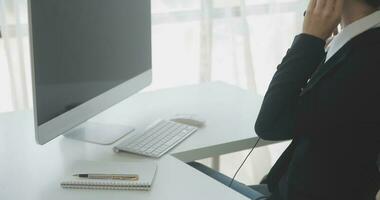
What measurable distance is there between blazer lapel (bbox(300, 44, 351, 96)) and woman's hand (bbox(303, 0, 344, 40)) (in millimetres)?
102

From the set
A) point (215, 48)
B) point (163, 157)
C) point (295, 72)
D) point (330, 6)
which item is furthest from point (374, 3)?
point (215, 48)

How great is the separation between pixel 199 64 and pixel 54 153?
49.2 inches

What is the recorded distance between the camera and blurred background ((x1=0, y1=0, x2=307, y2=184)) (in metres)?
2.11

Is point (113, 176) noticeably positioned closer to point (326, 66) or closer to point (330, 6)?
point (326, 66)

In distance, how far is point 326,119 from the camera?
1.14 meters

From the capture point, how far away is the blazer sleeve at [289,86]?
122cm

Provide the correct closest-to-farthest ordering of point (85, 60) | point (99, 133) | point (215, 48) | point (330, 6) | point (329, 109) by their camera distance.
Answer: point (329, 109)
point (330, 6)
point (85, 60)
point (99, 133)
point (215, 48)

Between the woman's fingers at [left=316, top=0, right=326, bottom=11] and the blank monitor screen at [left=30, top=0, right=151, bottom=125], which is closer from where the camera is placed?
the blank monitor screen at [left=30, top=0, right=151, bottom=125]

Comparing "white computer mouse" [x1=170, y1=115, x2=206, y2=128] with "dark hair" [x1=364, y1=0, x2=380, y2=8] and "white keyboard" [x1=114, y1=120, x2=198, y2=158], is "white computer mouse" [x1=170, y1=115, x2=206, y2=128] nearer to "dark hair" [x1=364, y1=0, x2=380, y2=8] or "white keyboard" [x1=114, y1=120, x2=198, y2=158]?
"white keyboard" [x1=114, y1=120, x2=198, y2=158]

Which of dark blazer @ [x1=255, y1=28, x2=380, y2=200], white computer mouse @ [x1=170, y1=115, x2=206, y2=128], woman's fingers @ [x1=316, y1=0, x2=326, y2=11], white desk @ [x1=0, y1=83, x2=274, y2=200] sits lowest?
white desk @ [x1=0, y1=83, x2=274, y2=200]

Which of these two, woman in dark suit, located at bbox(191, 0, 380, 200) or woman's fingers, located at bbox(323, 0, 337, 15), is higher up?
woman's fingers, located at bbox(323, 0, 337, 15)

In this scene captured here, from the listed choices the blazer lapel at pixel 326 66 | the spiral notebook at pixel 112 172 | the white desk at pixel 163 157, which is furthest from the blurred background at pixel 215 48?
the blazer lapel at pixel 326 66

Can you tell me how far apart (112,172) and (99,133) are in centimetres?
32

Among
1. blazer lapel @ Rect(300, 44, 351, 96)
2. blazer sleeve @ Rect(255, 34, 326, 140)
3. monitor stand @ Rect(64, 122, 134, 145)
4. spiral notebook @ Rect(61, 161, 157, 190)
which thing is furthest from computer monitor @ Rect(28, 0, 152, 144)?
blazer lapel @ Rect(300, 44, 351, 96)
